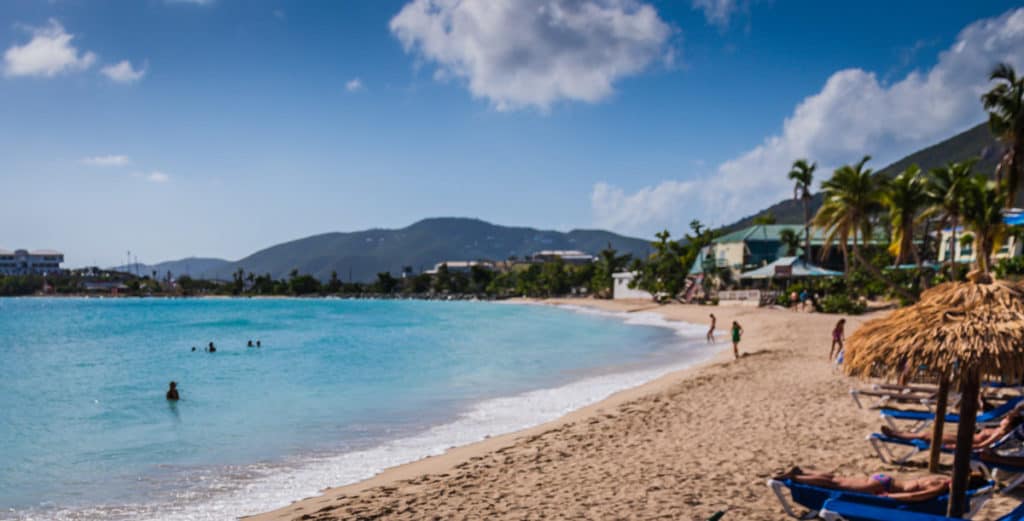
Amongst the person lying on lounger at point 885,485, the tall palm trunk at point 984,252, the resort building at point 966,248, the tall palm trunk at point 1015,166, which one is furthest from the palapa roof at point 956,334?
the resort building at point 966,248

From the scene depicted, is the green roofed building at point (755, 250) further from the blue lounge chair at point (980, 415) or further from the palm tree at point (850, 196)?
the blue lounge chair at point (980, 415)

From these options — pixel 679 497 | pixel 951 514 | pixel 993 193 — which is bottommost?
pixel 679 497

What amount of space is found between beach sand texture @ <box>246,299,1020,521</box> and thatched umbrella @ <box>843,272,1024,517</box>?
1576 mm

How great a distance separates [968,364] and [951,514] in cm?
126

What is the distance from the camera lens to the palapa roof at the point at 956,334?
14.7ft

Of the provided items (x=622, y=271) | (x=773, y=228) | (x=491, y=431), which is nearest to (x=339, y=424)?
(x=491, y=431)

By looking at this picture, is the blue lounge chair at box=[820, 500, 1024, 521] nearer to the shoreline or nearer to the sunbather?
the sunbather

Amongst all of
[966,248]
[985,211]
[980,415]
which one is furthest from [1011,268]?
[980,415]

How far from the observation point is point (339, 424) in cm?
1292

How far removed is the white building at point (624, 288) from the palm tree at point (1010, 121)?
57427 millimetres

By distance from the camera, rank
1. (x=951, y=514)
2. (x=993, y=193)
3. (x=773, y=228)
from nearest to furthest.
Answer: (x=951, y=514), (x=993, y=193), (x=773, y=228)

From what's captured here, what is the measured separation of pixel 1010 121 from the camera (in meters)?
19.9

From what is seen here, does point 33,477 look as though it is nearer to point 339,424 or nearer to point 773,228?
point 339,424

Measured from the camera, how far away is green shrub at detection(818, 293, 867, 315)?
35.2 m
